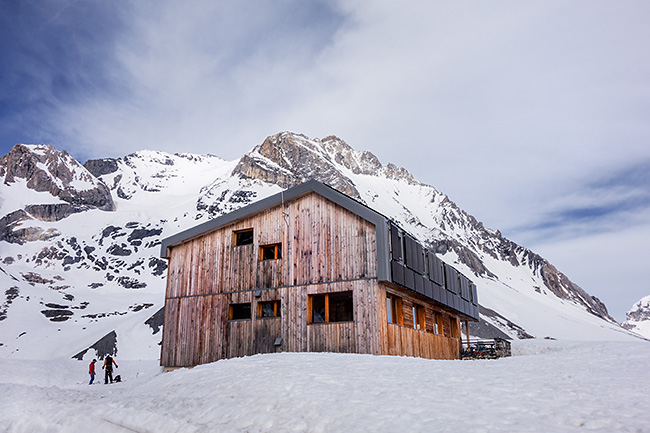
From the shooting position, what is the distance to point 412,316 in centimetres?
2217

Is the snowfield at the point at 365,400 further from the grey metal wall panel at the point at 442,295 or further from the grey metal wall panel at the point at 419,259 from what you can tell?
the grey metal wall panel at the point at 442,295

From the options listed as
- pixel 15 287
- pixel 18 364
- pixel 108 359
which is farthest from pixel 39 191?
pixel 108 359

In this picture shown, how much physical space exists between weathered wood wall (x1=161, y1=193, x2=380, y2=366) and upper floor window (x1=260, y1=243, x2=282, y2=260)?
0.29 m

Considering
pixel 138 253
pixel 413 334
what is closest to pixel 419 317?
pixel 413 334

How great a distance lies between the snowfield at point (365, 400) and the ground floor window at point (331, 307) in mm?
5654

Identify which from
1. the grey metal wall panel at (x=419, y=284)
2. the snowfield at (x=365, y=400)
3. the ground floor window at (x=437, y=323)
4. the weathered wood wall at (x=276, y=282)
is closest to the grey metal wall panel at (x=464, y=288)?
the ground floor window at (x=437, y=323)

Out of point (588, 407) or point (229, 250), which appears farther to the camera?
point (229, 250)

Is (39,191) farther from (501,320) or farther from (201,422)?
(201,422)

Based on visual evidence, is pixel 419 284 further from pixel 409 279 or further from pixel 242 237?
pixel 242 237

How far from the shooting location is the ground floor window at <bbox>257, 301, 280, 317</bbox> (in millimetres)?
19969

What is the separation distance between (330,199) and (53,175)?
7005 inches

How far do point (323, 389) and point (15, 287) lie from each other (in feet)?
296

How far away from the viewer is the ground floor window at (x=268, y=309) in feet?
65.5

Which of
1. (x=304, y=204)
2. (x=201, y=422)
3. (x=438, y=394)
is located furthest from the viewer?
(x=304, y=204)
